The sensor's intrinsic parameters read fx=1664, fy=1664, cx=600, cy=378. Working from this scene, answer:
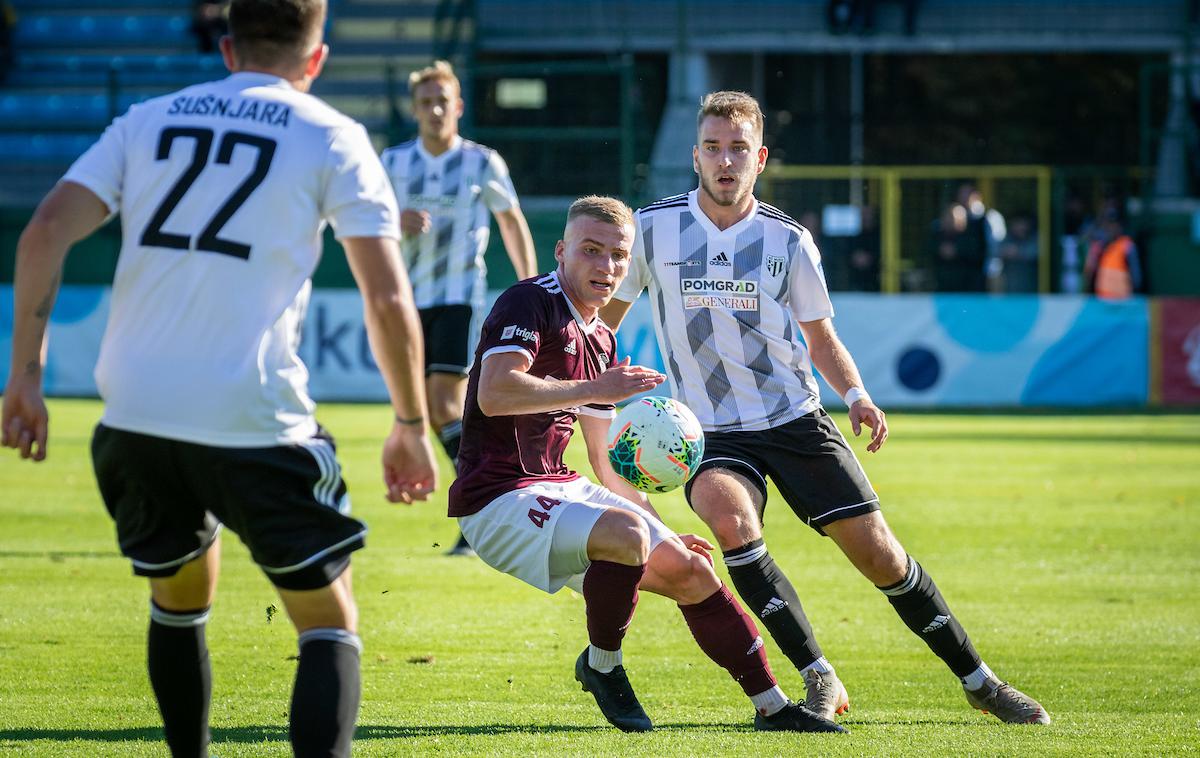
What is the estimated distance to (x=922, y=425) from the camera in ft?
60.6

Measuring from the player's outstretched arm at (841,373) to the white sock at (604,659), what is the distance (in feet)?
3.75

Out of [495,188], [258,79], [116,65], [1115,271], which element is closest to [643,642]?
[495,188]

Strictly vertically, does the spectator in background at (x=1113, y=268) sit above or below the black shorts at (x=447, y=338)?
below

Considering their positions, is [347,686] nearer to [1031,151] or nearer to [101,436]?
[101,436]

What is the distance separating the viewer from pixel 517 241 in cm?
945

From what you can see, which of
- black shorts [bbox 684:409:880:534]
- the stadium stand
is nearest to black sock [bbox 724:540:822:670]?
black shorts [bbox 684:409:880:534]

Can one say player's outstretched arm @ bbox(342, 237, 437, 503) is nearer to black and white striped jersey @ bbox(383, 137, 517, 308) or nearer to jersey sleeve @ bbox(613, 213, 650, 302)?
jersey sleeve @ bbox(613, 213, 650, 302)

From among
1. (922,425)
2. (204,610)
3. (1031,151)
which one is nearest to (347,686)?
(204,610)

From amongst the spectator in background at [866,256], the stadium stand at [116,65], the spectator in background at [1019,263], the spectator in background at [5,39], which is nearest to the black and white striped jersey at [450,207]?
the stadium stand at [116,65]

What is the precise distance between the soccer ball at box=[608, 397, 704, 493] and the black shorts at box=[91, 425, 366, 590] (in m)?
1.54

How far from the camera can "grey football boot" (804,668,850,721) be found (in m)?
5.58

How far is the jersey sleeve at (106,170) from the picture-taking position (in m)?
3.90

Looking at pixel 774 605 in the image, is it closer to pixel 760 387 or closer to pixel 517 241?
pixel 760 387

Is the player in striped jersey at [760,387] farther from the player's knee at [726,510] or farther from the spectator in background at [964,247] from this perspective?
the spectator in background at [964,247]
